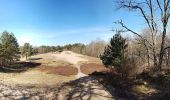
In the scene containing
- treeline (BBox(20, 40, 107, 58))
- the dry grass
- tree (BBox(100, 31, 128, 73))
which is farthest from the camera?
treeline (BBox(20, 40, 107, 58))

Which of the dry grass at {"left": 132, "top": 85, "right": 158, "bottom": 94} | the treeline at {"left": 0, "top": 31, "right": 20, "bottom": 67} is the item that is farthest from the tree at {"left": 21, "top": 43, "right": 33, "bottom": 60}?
the dry grass at {"left": 132, "top": 85, "right": 158, "bottom": 94}

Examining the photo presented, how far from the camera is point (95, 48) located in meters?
137

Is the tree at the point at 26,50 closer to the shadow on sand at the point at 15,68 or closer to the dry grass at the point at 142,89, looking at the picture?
the shadow on sand at the point at 15,68

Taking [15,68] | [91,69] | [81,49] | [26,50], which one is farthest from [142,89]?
[81,49]

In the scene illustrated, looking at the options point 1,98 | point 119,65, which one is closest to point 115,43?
point 119,65

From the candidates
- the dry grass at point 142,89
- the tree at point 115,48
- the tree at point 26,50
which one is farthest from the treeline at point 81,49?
the dry grass at point 142,89

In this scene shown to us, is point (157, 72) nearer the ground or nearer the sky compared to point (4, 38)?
nearer the ground

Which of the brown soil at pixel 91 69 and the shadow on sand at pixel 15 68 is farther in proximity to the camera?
the shadow on sand at pixel 15 68

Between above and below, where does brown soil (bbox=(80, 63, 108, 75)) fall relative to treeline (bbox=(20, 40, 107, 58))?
below

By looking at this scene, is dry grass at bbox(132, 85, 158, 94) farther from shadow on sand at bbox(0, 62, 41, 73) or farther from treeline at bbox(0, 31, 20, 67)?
treeline at bbox(0, 31, 20, 67)

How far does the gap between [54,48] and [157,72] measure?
143 metres

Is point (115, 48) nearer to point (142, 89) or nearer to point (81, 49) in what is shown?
point (142, 89)

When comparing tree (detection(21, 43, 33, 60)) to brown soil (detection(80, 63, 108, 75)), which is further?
tree (detection(21, 43, 33, 60))

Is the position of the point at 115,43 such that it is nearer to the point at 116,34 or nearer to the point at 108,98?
the point at 116,34
